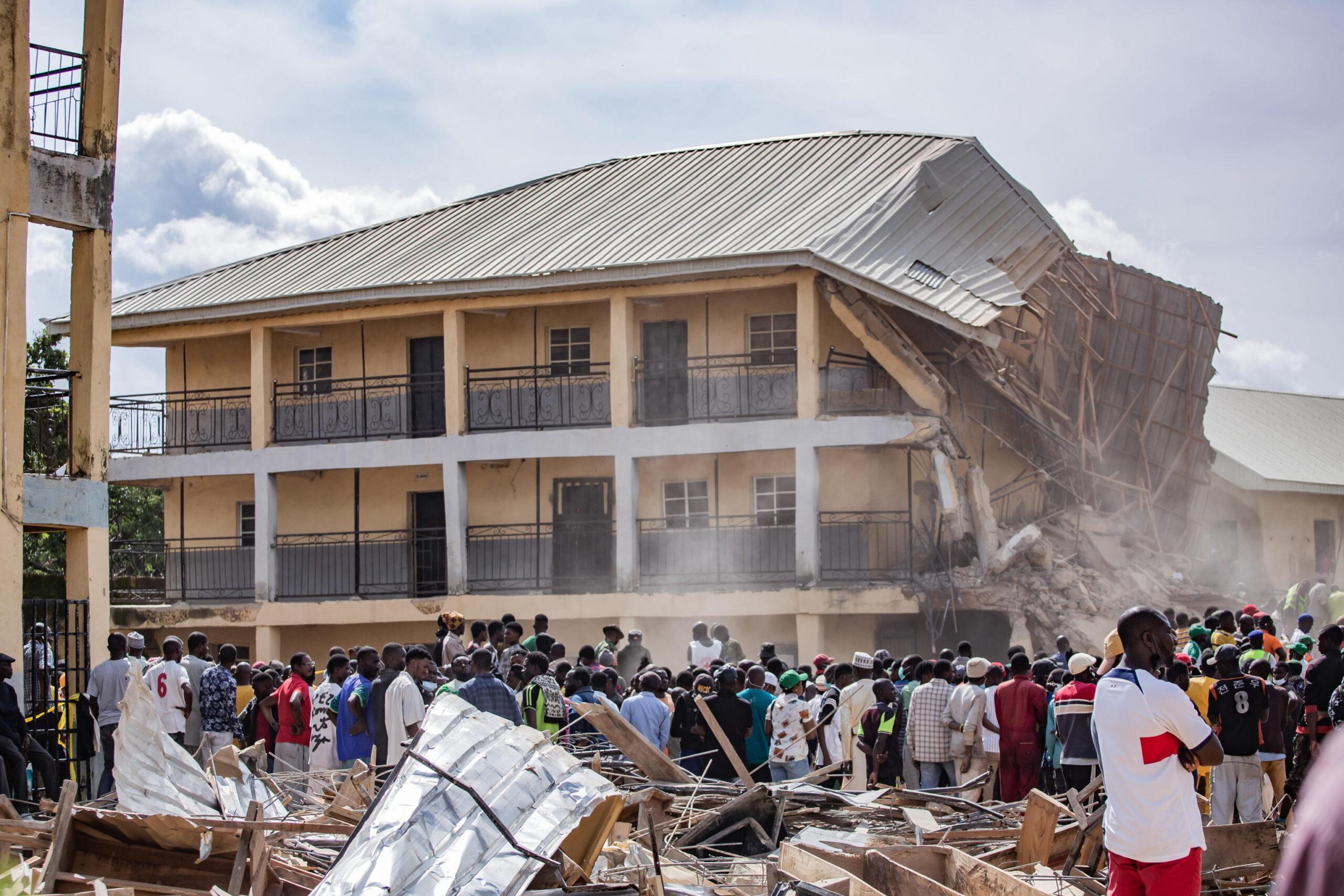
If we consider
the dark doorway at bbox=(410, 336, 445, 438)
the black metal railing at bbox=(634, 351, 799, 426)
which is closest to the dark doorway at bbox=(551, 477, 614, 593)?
the black metal railing at bbox=(634, 351, 799, 426)

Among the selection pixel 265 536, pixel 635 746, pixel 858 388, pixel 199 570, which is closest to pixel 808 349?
pixel 858 388

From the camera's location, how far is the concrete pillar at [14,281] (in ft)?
46.0

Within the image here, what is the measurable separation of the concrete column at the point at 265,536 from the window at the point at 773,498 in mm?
8953

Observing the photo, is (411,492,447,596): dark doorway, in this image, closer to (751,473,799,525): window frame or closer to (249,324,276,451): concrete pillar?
(249,324,276,451): concrete pillar

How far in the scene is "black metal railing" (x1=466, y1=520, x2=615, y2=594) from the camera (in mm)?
25719

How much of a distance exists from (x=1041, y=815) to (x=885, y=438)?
14.0 meters

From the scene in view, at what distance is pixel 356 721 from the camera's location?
41.8ft

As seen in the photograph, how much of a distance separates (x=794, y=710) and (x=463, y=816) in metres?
6.02

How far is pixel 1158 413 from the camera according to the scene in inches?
1040

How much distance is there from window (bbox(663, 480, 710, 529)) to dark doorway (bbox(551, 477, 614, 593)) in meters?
1.07

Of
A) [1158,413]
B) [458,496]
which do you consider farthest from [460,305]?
[1158,413]

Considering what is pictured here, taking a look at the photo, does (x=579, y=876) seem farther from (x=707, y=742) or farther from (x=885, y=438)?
(x=885, y=438)

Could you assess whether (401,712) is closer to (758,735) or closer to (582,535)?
(758,735)

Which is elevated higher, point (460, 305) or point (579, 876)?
point (460, 305)
